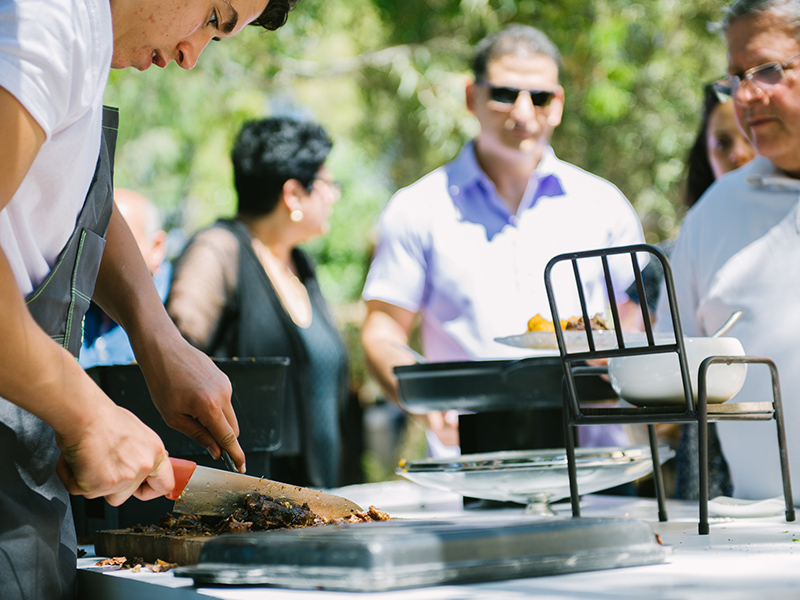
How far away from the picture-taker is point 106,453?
3.46ft

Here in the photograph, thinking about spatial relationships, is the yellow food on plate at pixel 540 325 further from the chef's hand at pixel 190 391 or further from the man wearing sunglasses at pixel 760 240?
the chef's hand at pixel 190 391

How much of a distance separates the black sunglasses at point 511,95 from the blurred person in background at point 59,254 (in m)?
1.88

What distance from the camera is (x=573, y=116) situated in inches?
340

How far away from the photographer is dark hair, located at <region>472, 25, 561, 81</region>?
10.7 ft

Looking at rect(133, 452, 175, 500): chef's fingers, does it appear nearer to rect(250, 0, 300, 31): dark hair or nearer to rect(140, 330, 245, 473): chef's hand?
rect(140, 330, 245, 473): chef's hand

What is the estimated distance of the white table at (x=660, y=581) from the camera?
0.99 meters

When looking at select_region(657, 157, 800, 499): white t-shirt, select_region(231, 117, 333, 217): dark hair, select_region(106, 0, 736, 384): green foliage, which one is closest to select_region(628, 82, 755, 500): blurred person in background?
select_region(657, 157, 800, 499): white t-shirt

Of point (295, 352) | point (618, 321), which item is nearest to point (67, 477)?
point (618, 321)

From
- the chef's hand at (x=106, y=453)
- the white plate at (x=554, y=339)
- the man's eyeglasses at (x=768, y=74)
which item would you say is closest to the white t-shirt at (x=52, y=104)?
the chef's hand at (x=106, y=453)

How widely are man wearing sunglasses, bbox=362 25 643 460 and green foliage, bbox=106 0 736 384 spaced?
424 cm

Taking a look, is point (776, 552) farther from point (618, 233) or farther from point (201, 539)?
point (618, 233)

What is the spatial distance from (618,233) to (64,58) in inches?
98.6

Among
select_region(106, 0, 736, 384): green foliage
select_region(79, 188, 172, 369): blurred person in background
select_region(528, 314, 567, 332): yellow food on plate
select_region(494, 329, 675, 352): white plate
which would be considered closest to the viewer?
select_region(494, 329, 675, 352): white plate

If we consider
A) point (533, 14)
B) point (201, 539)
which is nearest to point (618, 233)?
point (201, 539)
